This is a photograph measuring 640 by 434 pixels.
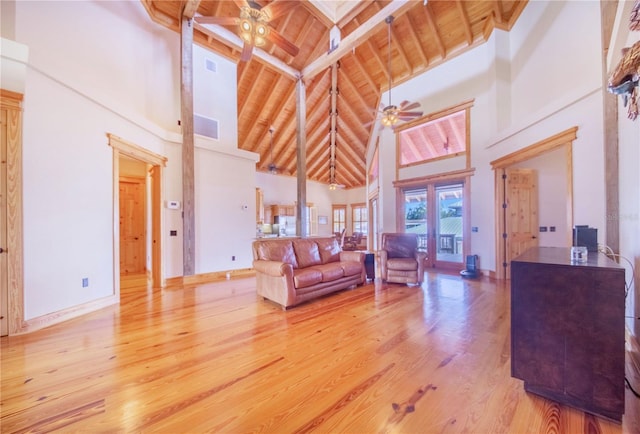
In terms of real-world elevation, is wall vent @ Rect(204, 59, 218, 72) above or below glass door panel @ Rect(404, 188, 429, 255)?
above

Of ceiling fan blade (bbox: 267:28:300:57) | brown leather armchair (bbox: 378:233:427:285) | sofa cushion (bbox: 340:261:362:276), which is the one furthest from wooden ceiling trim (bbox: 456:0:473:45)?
sofa cushion (bbox: 340:261:362:276)

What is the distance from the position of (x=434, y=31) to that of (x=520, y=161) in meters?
3.38

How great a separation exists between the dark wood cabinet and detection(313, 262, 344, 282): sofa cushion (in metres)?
2.37

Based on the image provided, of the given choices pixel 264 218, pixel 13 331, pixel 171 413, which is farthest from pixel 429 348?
pixel 264 218

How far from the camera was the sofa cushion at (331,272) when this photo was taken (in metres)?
3.67

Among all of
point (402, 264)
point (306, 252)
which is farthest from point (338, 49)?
point (402, 264)

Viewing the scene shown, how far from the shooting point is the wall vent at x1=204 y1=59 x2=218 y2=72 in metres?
5.48

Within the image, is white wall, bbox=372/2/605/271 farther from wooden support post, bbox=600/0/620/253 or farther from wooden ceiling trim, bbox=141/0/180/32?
wooden ceiling trim, bbox=141/0/180/32

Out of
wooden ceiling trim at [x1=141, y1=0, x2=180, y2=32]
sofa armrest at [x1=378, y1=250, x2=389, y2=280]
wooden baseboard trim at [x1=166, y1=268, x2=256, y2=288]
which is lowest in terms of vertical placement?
wooden baseboard trim at [x1=166, y1=268, x2=256, y2=288]

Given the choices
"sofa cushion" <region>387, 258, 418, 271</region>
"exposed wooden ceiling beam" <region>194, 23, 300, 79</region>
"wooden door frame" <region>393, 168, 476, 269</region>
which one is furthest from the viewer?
"wooden door frame" <region>393, 168, 476, 269</region>

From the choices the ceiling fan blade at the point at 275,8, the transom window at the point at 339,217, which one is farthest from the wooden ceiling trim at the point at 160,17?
the transom window at the point at 339,217

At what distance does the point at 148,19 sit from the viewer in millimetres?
4473

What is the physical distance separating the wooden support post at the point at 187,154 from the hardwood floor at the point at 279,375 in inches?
64.9

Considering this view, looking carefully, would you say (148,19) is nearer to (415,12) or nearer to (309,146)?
(415,12)
